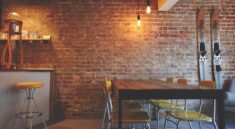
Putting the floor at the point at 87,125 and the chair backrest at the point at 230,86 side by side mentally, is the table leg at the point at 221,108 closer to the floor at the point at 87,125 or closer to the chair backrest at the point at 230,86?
the floor at the point at 87,125

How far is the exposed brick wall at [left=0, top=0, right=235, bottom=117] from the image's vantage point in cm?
460

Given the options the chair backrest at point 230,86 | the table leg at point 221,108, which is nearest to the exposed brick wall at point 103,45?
the chair backrest at point 230,86

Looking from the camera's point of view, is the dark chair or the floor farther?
the dark chair

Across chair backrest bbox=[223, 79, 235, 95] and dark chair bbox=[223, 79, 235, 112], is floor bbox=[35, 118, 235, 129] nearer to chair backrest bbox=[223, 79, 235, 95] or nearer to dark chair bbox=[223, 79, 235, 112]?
dark chair bbox=[223, 79, 235, 112]

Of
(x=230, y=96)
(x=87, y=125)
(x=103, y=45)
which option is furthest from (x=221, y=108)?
(x=103, y=45)

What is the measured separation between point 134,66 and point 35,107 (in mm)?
2128

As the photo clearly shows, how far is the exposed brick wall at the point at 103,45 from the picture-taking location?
4602 millimetres

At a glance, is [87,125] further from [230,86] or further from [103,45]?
[230,86]

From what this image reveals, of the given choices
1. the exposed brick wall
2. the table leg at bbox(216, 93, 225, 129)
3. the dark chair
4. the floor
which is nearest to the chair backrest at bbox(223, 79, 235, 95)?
the dark chair

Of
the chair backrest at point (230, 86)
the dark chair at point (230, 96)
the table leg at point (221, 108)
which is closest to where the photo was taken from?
the table leg at point (221, 108)

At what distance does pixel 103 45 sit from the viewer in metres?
4.64

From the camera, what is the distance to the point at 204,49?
15.3 feet

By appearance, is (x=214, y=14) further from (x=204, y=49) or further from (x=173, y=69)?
(x=173, y=69)

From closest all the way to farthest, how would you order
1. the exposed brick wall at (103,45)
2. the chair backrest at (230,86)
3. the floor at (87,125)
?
the floor at (87,125) → the chair backrest at (230,86) → the exposed brick wall at (103,45)
